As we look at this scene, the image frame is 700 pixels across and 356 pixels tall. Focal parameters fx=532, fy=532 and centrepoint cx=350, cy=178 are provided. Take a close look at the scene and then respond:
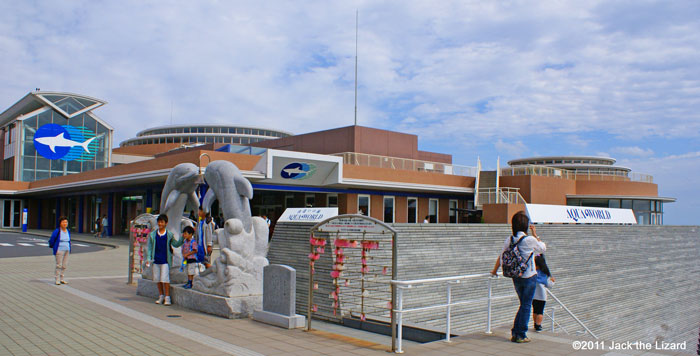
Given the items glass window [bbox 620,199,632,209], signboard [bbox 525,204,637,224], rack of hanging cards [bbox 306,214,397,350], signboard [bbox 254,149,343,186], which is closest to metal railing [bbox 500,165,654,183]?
glass window [bbox 620,199,632,209]

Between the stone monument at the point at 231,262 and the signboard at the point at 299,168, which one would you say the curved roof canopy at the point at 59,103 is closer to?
the signboard at the point at 299,168

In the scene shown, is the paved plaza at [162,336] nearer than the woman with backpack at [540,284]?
Yes

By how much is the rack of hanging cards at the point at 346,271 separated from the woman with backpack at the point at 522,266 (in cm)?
150

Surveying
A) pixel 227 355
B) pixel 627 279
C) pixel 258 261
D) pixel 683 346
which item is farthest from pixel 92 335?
pixel 683 346

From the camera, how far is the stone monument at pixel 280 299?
8.12 metres

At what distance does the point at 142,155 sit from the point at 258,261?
53791mm

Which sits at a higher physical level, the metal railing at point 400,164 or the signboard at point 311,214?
the metal railing at point 400,164

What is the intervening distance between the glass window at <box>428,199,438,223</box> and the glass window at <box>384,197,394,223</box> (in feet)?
10.5

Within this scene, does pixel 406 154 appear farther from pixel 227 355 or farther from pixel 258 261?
pixel 227 355

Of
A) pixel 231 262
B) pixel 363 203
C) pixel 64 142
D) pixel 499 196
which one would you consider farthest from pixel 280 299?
pixel 64 142

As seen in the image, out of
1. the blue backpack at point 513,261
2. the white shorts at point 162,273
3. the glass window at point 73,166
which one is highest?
the glass window at point 73,166

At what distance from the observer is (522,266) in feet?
22.2

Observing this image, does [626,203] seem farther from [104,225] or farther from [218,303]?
[218,303]

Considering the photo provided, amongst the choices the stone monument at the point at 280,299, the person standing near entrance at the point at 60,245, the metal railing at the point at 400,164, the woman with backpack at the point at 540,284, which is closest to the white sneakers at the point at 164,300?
the stone monument at the point at 280,299
